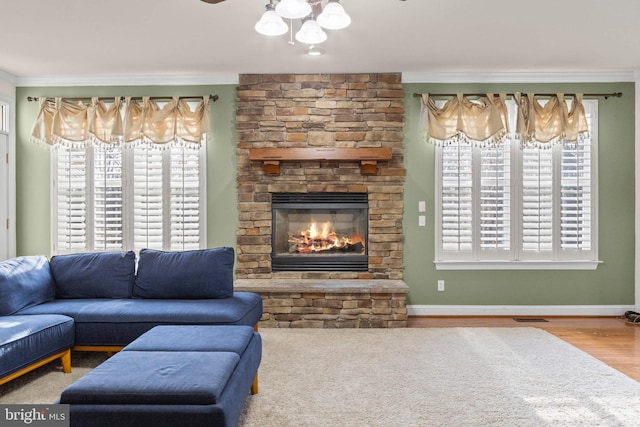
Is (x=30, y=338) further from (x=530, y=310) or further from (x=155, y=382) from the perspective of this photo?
(x=530, y=310)

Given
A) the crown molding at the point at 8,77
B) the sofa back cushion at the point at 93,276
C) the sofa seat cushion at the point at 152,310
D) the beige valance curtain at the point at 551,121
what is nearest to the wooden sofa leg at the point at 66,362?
the sofa seat cushion at the point at 152,310

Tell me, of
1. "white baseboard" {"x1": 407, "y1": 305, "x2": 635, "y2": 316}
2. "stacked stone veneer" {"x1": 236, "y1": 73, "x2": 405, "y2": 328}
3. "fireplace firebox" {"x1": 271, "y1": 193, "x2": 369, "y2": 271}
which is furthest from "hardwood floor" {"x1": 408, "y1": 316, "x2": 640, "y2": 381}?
"fireplace firebox" {"x1": 271, "y1": 193, "x2": 369, "y2": 271}

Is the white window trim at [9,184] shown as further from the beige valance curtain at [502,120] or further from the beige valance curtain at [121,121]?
the beige valance curtain at [502,120]

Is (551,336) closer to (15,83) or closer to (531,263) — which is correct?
(531,263)

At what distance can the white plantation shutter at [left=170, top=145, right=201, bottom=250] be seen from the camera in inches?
206

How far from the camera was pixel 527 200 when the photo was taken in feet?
16.9

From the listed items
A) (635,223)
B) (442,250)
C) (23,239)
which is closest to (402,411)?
(442,250)

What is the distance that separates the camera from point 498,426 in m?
2.47

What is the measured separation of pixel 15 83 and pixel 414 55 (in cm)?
448

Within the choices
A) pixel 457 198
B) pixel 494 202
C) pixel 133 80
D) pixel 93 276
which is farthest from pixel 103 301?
pixel 494 202

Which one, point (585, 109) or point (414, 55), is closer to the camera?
point (414, 55)

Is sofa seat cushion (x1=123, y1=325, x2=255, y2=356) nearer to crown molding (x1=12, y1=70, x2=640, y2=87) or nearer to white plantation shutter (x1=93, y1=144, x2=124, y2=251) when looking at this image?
white plantation shutter (x1=93, y1=144, x2=124, y2=251)

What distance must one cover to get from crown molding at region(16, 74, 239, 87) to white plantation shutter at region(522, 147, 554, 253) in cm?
344

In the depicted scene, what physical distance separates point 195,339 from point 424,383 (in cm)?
155
